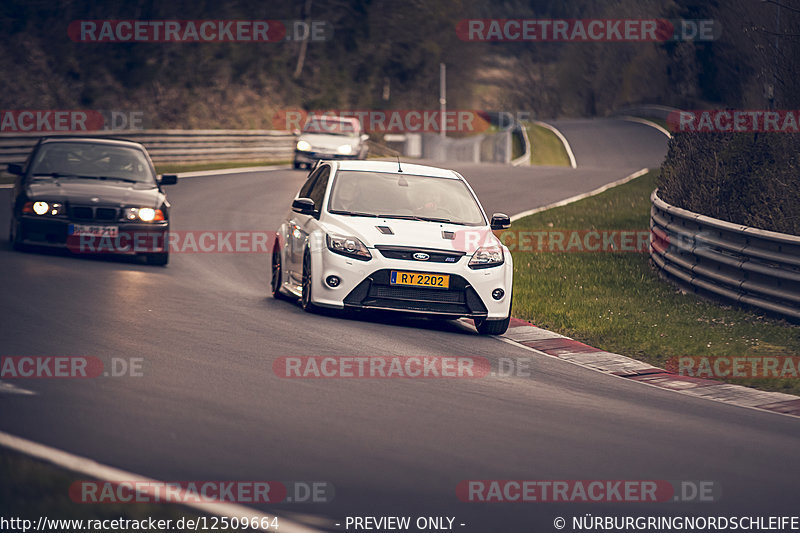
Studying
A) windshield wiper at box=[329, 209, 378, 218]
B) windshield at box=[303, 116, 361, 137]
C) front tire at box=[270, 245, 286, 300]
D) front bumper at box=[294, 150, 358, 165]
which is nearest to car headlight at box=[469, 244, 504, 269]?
windshield wiper at box=[329, 209, 378, 218]

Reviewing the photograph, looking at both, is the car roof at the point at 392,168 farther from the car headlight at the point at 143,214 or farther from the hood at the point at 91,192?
the hood at the point at 91,192

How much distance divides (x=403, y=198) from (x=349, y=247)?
1351 millimetres

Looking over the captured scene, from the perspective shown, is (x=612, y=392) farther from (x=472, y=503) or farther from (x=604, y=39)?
(x=604, y=39)

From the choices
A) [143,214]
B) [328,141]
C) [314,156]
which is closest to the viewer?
[143,214]

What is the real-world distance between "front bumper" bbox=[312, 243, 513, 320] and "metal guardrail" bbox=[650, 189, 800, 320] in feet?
10.2

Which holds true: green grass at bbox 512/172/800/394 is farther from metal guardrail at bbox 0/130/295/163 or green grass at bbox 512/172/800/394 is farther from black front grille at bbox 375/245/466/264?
metal guardrail at bbox 0/130/295/163

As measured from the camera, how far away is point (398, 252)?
38.3 ft

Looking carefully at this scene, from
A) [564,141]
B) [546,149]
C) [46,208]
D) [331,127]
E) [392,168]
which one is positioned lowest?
[546,149]

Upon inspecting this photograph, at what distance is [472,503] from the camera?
229 inches

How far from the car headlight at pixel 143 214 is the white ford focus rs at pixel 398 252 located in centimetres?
299

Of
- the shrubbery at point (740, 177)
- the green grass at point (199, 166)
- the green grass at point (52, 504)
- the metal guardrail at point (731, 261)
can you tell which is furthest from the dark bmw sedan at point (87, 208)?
the green grass at point (199, 166)

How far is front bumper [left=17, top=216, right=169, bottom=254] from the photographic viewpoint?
15062mm

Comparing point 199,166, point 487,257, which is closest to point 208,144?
point 199,166

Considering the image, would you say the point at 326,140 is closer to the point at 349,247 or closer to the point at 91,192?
the point at 91,192
